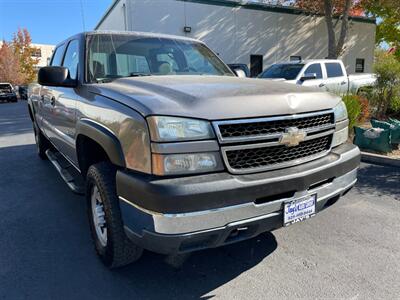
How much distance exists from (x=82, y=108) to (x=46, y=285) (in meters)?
1.46

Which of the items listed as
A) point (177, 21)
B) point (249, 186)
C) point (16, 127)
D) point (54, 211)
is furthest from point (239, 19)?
point (249, 186)

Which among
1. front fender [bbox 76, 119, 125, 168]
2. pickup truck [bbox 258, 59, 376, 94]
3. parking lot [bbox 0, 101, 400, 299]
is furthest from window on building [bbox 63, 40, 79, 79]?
pickup truck [bbox 258, 59, 376, 94]

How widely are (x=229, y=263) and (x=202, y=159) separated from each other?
1220 millimetres

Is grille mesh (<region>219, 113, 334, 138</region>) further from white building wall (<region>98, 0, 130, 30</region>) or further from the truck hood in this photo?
white building wall (<region>98, 0, 130, 30</region>)

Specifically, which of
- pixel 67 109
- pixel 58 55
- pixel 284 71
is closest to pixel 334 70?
pixel 284 71

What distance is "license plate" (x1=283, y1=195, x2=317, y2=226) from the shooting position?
7.74ft

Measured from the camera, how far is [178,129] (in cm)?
212

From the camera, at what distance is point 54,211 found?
4.14 meters

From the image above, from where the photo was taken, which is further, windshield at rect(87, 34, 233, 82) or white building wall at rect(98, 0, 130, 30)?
white building wall at rect(98, 0, 130, 30)

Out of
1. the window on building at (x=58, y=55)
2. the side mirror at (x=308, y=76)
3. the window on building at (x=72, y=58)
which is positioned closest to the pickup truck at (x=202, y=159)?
the window on building at (x=72, y=58)

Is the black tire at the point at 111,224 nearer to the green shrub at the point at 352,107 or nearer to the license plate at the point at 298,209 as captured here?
the license plate at the point at 298,209

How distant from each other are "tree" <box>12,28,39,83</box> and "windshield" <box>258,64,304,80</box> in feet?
168

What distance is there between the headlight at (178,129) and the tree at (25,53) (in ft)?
191

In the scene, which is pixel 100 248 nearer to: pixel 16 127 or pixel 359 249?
pixel 359 249
